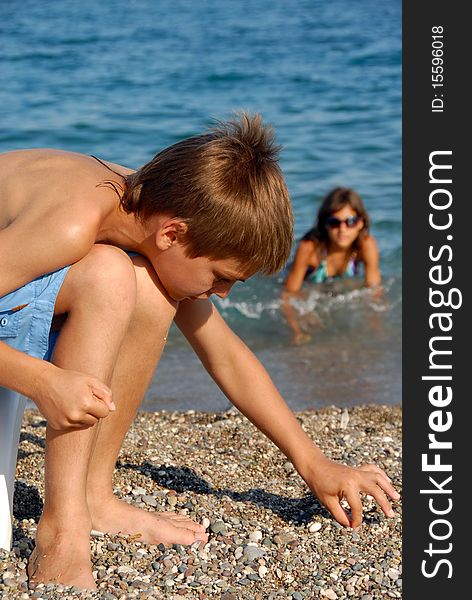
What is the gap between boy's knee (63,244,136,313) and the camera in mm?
2357

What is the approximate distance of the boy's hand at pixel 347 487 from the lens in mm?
2695

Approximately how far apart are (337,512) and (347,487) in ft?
0.28

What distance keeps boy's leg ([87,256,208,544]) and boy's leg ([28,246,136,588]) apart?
0.57 feet

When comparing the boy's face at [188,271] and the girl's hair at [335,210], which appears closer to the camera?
the boy's face at [188,271]

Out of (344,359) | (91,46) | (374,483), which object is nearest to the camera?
(374,483)

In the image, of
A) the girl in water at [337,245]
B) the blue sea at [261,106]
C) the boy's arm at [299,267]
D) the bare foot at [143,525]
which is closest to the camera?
the bare foot at [143,525]

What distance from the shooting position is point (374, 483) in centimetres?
273

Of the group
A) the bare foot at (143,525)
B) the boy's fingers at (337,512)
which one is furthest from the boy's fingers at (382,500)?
the bare foot at (143,525)

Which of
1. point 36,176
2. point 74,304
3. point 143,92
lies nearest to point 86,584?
point 74,304

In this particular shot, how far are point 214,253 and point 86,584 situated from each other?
0.90 metres

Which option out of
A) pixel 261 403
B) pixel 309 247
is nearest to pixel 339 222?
pixel 309 247

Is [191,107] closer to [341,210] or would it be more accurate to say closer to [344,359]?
[341,210]

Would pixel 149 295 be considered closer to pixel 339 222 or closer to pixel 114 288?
pixel 114 288

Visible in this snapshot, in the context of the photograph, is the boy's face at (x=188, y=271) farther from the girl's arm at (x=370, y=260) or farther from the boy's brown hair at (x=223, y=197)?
Result: the girl's arm at (x=370, y=260)
